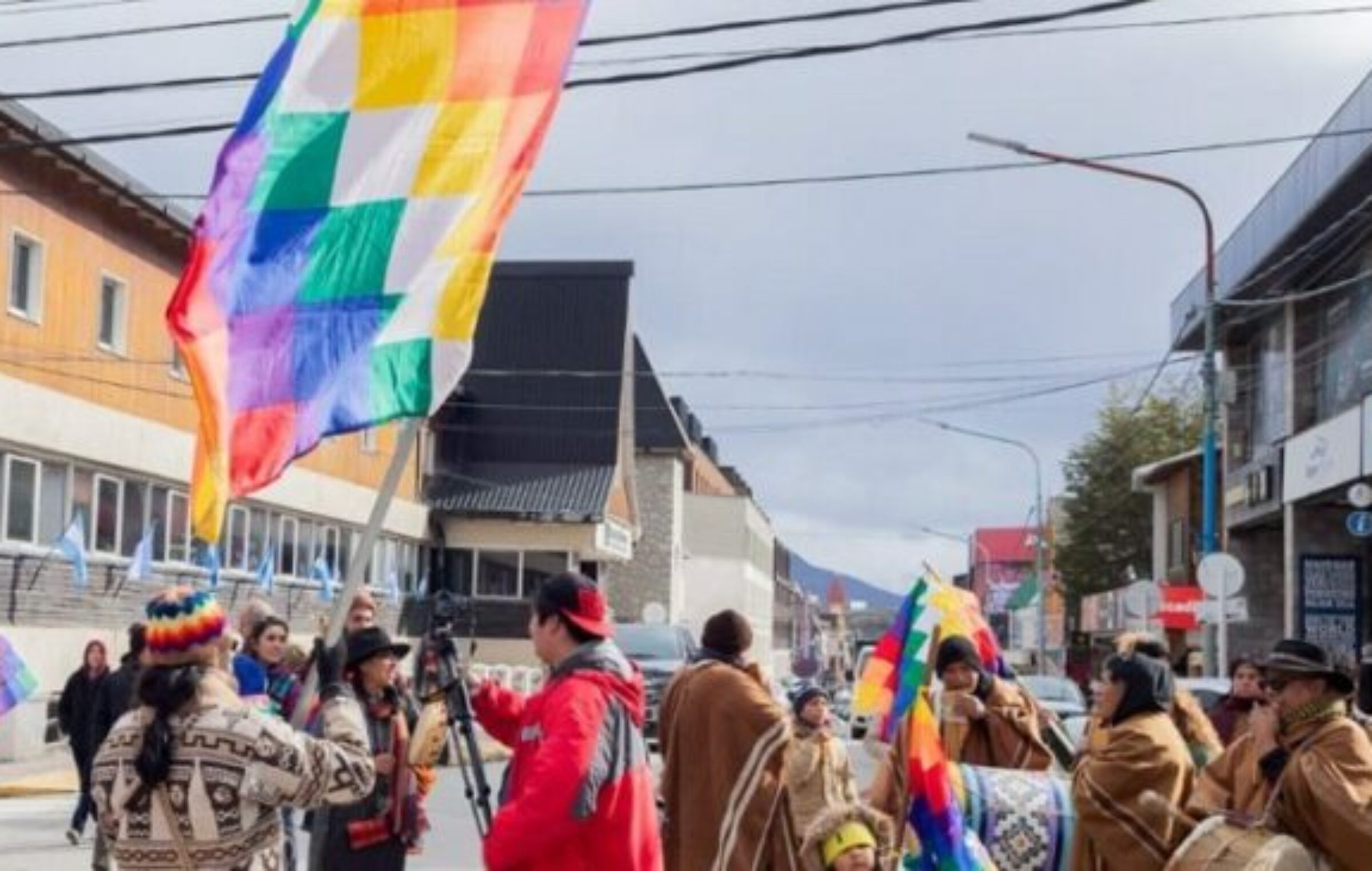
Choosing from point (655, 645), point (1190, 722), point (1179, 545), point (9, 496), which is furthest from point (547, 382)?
point (1190, 722)

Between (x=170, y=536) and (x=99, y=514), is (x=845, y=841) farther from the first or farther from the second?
(x=170, y=536)

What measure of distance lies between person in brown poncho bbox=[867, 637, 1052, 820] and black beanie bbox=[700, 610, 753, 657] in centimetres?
138

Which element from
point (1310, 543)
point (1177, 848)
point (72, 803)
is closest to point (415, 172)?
point (1177, 848)

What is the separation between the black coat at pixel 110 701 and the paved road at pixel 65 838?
0.88 meters

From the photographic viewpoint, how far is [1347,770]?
638 cm

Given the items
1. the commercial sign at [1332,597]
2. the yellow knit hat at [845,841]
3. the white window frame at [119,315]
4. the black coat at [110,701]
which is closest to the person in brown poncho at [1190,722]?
the yellow knit hat at [845,841]

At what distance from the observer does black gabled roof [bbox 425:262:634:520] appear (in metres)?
59.7

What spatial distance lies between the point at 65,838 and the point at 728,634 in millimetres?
9715

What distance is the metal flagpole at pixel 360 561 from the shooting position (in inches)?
227

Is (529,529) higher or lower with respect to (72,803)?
higher

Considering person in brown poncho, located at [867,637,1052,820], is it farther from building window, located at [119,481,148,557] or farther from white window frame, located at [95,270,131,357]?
building window, located at [119,481,148,557]

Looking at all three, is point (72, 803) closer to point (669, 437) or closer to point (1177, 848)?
point (1177, 848)

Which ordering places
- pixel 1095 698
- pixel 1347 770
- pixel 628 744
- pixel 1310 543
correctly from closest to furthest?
1. pixel 628 744
2. pixel 1347 770
3. pixel 1095 698
4. pixel 1310 543

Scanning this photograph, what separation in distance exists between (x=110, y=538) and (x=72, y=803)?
12089 mm
